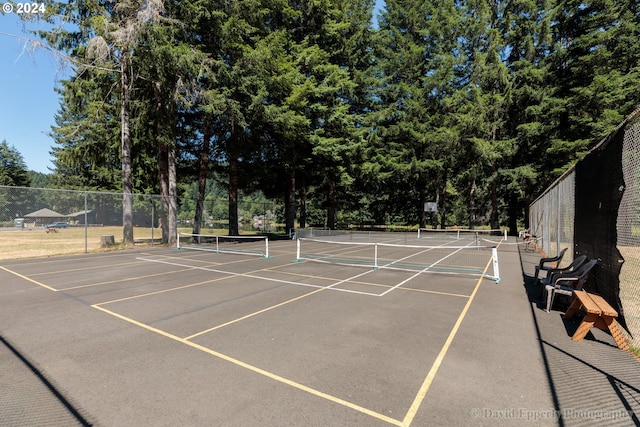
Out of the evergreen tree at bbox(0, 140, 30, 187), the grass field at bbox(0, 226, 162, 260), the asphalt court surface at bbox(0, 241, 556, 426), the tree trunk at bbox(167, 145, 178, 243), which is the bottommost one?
the grass field at bbox(0, 226, 162, 260)

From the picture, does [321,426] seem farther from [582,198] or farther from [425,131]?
[425,131]

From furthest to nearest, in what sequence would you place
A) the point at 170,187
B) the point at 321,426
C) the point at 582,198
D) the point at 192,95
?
the point at 170,187
the point at 192,95
the point at 582,198
the point at 321,426

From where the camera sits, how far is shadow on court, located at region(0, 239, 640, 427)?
126 inches

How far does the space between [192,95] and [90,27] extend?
22.2ft

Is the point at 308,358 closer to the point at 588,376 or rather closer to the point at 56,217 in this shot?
the point at 588,376

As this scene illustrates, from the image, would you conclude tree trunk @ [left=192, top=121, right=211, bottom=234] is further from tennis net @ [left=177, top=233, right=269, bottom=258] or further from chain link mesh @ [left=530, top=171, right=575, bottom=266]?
chain link mesh @ [left=530, top=171, right=575, bottom=266]

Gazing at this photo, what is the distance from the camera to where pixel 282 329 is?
552 centimetres

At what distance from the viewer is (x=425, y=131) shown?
3544cm

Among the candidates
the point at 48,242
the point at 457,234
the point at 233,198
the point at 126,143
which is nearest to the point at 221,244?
the point at 233,198

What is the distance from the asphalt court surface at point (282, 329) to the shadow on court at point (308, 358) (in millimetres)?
28

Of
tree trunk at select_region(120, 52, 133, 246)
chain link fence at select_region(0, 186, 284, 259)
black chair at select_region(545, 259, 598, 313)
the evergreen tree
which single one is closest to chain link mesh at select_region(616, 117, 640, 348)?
black chair at select_region(545, 259, 598, 313)

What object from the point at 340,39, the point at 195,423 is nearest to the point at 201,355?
the point at 195,423

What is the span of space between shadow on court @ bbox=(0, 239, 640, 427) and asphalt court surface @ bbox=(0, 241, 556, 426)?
0.09ft

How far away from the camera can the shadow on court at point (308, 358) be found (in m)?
3.21
